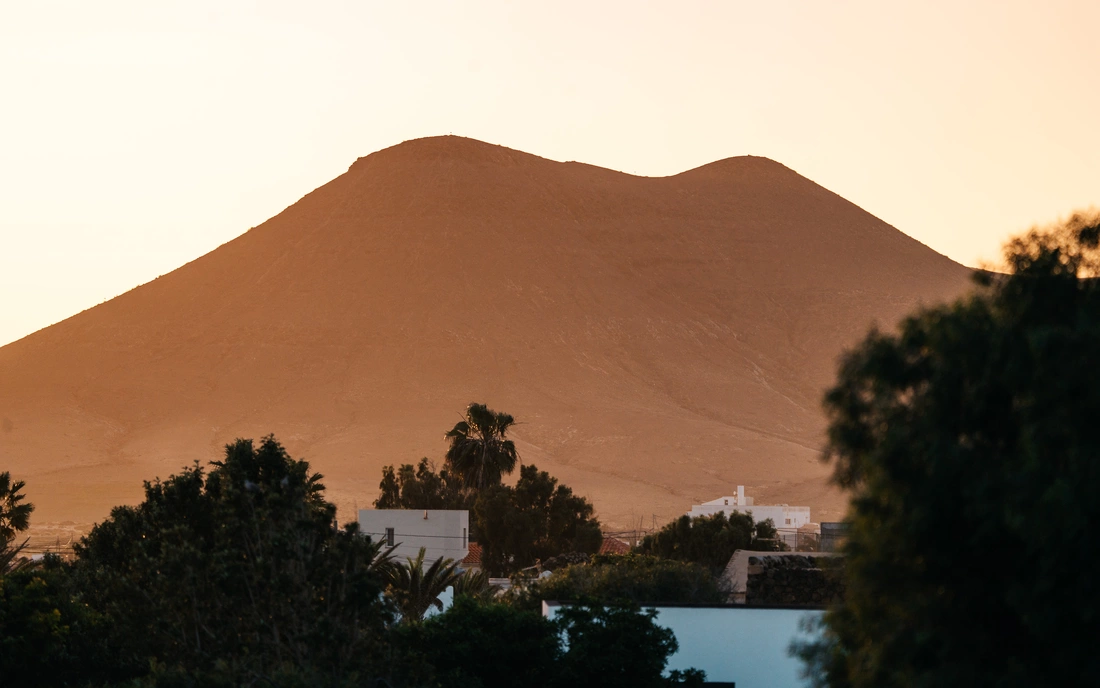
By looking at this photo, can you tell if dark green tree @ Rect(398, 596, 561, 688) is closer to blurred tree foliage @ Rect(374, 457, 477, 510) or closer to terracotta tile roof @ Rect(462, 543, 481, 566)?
terracotta tile roof @ Rect(462, 543, 481, 566)

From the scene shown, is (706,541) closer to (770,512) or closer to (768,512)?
(768,512)

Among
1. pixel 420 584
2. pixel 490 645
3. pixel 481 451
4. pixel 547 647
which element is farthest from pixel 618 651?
pixel 481 451

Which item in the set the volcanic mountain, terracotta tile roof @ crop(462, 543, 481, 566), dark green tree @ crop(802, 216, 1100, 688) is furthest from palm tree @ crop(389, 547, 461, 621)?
the volcanic mountain

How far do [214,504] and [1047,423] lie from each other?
49.4 feet

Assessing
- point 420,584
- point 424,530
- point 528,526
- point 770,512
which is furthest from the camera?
point 770,512

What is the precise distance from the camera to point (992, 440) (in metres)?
9.24

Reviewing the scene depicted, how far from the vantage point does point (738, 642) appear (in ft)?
70.0

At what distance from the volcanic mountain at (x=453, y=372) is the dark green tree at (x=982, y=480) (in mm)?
87714

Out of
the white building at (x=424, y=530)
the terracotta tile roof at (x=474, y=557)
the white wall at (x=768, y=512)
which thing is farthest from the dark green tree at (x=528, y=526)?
the white building at (x=424, y=530)

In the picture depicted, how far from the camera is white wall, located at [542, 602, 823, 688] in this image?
21062 mm

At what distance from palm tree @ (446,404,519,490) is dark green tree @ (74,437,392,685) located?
50.6 meters

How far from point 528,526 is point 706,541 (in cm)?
1661

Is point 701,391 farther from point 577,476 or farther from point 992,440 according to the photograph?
point 992,440

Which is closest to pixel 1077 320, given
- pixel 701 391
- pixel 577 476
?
pixel 577 476
